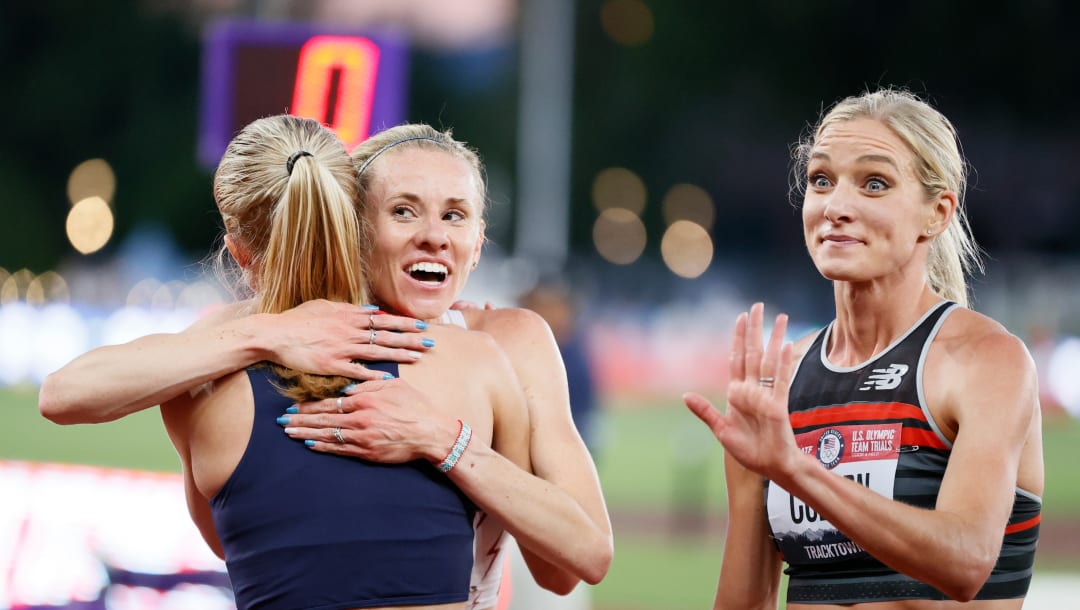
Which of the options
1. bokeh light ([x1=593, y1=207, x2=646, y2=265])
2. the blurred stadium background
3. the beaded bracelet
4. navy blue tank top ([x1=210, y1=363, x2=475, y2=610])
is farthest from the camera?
bokeh light ([x1=593, y1=207, x2=646, y2=265])

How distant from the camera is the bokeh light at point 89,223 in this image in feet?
155

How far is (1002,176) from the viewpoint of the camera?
37.7 m

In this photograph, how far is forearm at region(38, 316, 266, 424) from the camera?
8.54 feet

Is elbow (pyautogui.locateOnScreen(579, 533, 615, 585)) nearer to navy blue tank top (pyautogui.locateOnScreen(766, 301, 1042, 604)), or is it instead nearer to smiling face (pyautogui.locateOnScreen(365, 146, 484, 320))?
navy blue tank top (pyautogui.locateOnScreen(766, 301, 1042, 604))

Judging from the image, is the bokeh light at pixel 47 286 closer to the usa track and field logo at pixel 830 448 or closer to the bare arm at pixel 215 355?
the bare arm at pixel 215 355

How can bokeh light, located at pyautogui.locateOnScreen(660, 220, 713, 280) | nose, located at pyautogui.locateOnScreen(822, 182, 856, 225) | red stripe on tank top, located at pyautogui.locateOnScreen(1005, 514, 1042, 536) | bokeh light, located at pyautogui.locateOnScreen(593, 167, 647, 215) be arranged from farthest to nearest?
bokeh light, located at pyautogui.locateOnScreen(660, 220, 713, 280)
bokeh light, located at pyautogui.locateOnScreen(593, 167, 647, 215)
nose, located at pyautogui.locateOnScreen(822, 182, 856, 225)
red stripe on tank top, located at pyautogui.locateOnScreen(1005, 514, 1042, 536)

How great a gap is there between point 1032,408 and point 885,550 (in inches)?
21.4

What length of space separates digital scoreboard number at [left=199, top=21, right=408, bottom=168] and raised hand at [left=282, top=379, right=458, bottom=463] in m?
3.36

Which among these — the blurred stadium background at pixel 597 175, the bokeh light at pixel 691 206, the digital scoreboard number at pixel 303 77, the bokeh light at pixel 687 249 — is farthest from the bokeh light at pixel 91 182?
the digital scoreboard number at pixel 303 77

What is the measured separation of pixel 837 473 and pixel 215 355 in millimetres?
1478

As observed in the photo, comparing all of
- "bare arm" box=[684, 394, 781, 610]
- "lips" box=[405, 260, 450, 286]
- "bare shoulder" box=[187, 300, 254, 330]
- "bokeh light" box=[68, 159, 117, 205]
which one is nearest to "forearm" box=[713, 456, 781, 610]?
"bare arm" box=[684, 394, 781, 610]

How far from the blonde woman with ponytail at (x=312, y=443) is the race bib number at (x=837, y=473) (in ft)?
2.45

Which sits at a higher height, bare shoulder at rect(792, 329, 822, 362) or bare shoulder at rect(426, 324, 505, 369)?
bare shoulder at rect(792, 329, 822, 362)

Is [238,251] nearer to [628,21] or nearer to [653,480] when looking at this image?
[653,480]
